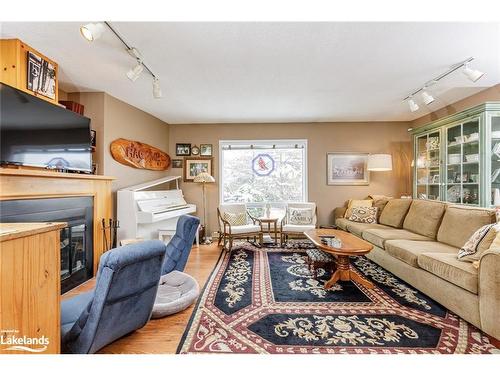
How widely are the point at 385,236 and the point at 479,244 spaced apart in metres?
1.10

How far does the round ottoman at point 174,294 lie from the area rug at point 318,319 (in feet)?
0.48

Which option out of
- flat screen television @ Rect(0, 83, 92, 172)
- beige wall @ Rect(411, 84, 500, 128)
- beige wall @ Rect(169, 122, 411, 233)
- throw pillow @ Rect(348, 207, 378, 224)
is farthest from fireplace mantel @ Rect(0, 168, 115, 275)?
beige wall @ Rect(411, 84, 500, 128)

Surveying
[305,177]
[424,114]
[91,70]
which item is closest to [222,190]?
[305,177]

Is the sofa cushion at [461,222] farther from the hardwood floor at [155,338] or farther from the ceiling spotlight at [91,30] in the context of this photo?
the ceiling spotlight at [91,30]

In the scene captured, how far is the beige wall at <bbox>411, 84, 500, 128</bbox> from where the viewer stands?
119 inches

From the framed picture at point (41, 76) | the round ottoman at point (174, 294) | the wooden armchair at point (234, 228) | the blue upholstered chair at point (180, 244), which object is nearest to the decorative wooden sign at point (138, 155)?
→ the framed picture at point (41, 76)

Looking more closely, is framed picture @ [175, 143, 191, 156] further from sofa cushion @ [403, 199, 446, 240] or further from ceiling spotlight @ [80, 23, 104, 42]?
sofa cushion @ [403, 199, 446, 240]

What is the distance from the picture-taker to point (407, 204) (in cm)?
366

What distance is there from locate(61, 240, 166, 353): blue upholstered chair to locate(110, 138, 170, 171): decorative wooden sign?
238 centimetres

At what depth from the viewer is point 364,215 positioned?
13.3 feet

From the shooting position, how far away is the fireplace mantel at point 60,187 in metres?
1.81
